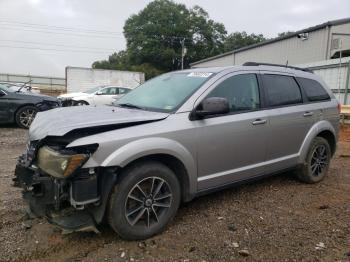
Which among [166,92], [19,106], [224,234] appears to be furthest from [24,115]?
[224,234]

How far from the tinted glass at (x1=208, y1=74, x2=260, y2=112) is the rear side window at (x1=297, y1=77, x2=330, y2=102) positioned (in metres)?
1.13


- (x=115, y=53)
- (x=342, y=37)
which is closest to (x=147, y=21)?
(x=115, y=53)


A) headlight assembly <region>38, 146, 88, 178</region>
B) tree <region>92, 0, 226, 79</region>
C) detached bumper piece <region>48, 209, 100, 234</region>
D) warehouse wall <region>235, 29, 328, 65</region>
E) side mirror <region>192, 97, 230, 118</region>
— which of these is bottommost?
detached bumper piece <region>48, 209, 100, 234</region>

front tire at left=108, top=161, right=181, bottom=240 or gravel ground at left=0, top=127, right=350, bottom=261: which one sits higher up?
front tire at left=108, top=161, right=181, bottom=240

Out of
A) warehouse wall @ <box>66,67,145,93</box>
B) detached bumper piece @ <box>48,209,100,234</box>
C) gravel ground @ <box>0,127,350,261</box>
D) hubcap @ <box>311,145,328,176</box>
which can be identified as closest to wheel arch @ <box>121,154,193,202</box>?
gravel ground @ <box>0,127,350,261</box>

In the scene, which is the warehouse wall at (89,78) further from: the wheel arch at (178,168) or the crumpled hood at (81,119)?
the wheel arch at (178,168)

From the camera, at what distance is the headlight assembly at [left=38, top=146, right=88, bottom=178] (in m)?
2.95

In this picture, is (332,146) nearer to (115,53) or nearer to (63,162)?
(63,162)

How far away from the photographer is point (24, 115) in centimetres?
1042

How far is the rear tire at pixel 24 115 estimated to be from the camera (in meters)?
10.3

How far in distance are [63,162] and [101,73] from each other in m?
25.3

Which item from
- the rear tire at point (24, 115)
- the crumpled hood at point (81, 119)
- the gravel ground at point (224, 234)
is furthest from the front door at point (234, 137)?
the rear tire at point (24, 115)

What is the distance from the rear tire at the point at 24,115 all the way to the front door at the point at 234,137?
25.9ft

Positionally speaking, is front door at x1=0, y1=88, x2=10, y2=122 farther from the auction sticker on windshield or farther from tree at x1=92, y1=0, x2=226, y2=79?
tree at x1=92, y1=0, x2=226, y2=79
